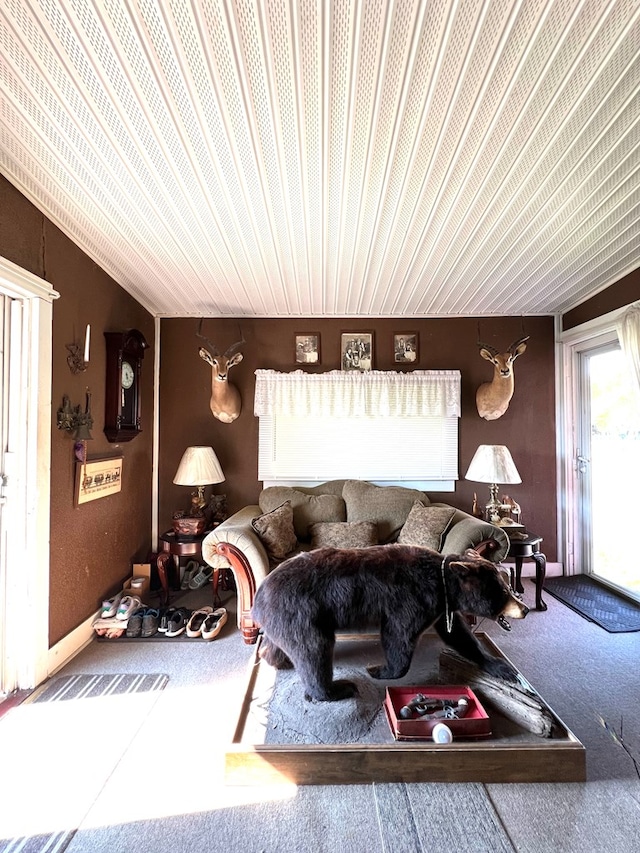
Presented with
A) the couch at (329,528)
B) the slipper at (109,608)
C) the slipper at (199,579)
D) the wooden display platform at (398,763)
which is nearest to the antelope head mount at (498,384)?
the couch at (329,528)

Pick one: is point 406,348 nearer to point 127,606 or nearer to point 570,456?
point 570,456

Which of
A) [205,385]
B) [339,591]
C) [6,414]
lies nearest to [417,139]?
[339,591]

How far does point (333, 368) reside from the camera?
160 inches

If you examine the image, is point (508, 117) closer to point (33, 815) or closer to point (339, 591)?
point (339, 591)

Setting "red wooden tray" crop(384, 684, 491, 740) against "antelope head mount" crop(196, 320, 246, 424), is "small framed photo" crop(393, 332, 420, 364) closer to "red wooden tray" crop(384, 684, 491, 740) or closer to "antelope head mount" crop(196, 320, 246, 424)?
"antelope head mount" crop(196, 320, 246, 424)

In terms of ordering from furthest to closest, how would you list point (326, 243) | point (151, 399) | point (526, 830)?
point (151, 399)
point (326, 243)
point (526, 830)

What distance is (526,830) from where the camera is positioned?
4.52 feet

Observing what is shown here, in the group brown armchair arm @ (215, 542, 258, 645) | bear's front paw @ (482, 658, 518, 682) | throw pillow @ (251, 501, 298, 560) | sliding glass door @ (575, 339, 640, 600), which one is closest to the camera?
bear's front paw @ (482, 658, 518, 682)

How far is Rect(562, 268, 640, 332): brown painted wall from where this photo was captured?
3.02 meters

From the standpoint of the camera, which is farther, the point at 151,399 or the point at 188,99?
the point at 151,399

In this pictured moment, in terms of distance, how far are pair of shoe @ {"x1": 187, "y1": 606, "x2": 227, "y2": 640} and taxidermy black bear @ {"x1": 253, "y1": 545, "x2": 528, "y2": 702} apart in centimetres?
112

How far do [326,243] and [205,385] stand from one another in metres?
2.04

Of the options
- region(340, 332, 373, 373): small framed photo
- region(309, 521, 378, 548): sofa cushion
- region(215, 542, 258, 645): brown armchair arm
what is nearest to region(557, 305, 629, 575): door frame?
region(340, 332, 373, 373): small framed photo

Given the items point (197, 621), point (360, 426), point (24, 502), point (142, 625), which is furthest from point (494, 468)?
point (24, 502)
